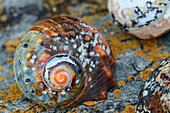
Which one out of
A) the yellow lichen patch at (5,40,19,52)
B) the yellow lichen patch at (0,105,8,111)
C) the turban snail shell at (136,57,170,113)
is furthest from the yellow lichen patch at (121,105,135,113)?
the yellow lichen patch at (5,40,19,52)

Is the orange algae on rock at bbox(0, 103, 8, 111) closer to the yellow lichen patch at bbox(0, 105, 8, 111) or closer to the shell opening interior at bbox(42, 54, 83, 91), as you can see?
the yellow lichen patch at bbox(0, 105, 8, 111)

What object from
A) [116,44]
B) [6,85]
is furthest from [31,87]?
[116,44]

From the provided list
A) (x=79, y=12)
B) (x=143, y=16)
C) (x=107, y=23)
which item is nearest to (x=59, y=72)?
(x=143, y=16)

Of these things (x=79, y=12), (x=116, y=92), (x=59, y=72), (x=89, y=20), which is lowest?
(x=116, y=92)

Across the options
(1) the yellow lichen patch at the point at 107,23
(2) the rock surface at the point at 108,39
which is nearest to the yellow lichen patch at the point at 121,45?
(2) the rock surface at the point at 108,39

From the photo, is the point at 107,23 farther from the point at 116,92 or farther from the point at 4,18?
the point at 4,18

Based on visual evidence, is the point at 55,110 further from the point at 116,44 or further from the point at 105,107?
the point at 116,44

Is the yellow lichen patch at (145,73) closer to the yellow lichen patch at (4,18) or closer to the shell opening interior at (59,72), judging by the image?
the shell opening interior at (59,72)
